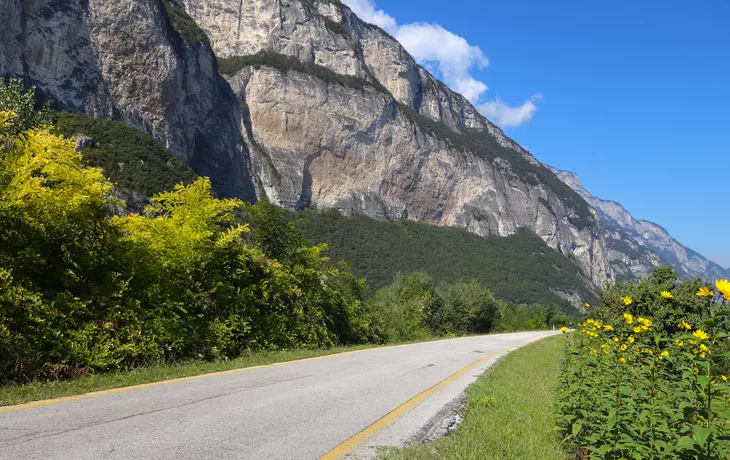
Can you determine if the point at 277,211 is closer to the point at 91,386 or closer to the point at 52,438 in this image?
the point at 91,386

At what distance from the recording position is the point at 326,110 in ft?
502

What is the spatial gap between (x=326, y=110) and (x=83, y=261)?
491ft

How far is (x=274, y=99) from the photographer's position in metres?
148

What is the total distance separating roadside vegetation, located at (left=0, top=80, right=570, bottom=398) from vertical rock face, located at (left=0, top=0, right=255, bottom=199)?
271ft

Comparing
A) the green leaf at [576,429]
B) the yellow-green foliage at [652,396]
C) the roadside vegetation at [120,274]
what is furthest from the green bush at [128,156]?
the green leaf at [576,429]

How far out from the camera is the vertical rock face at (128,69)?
82.2 metres

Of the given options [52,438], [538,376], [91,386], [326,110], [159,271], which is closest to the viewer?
[52,438]

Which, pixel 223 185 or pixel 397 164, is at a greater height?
pixel 397 164

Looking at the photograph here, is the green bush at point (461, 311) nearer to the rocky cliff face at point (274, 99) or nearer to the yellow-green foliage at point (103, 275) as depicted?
the yellow-green foliage at point (103, 275)

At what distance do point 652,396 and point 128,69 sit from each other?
111707 millimetres

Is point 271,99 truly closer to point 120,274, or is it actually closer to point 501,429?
point 120,274

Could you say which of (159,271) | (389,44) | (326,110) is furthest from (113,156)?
(389,44)

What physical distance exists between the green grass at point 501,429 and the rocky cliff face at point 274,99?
90.6 meters

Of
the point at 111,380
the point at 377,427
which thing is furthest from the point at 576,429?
the point at 111,380
